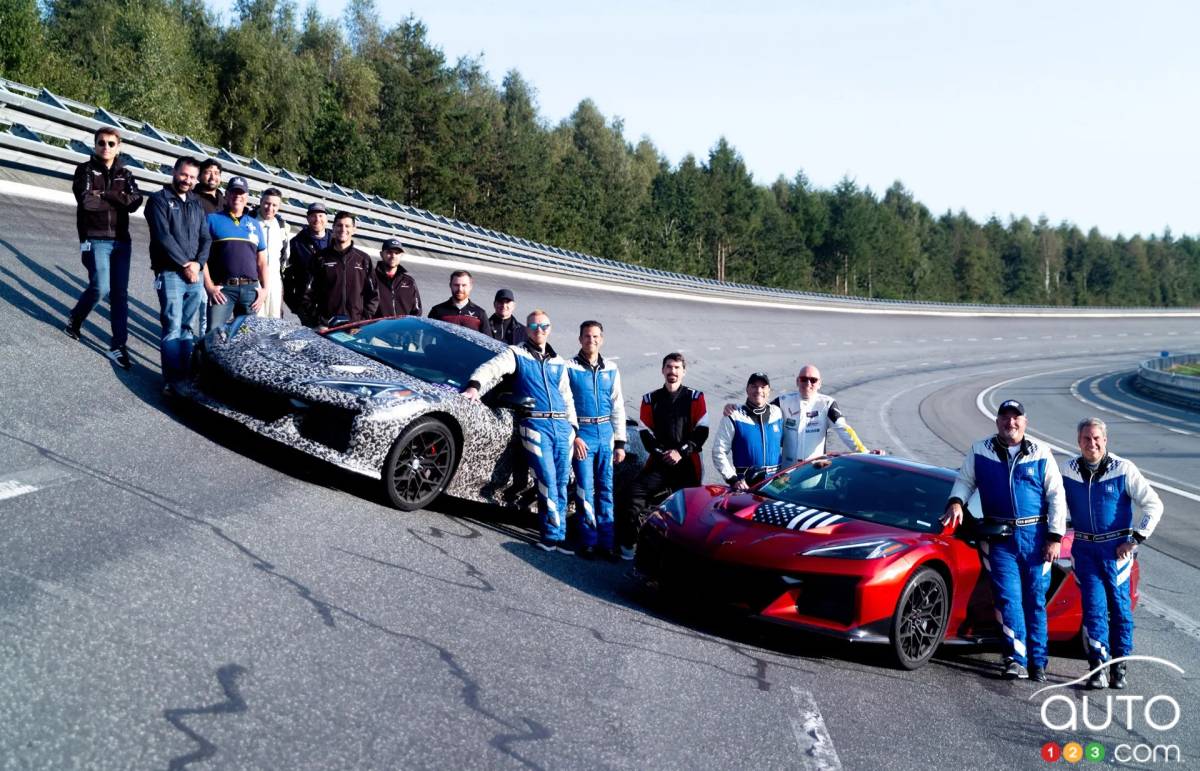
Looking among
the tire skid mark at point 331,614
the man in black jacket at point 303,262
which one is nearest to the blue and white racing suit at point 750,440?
the tire skid mark at point 331,614

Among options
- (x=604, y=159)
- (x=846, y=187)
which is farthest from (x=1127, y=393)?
(x=846, y=187)

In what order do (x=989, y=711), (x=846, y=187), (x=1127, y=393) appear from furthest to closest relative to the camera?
(x=846, y=187) < (x=1127, y=393) < (x=989, y=711)

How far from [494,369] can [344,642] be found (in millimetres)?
3477

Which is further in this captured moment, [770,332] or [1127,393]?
[770,332]

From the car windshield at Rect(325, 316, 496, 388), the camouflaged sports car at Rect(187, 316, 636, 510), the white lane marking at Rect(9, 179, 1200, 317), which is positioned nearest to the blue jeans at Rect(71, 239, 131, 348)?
the camouflaged sports car at Rect(187, 316, 636, 510)

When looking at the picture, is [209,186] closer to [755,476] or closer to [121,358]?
[121,358]

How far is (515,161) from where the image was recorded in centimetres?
7950

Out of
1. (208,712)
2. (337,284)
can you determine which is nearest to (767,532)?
(208,712)

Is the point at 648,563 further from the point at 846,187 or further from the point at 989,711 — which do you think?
the point at 846,187

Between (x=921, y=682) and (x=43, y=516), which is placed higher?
(x=43, y=516)

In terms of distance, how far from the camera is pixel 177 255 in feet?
29.2

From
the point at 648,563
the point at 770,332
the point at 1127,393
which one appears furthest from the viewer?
the point at 770,332

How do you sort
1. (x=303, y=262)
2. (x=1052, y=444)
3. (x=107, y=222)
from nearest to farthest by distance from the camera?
(x=107, y=222)
(x=303, y=262)
(x=1052, y=444)

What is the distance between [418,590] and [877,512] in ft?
9.61
